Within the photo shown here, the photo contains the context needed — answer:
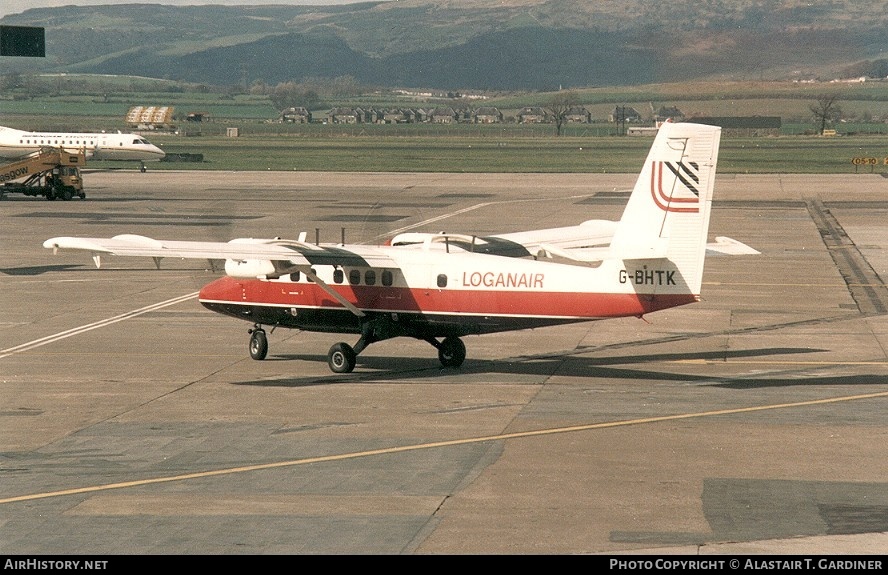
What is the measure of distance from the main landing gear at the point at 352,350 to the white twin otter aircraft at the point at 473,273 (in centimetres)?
3

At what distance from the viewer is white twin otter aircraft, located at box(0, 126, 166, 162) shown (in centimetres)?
11662

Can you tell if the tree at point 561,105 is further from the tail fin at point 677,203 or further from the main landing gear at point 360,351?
the tail fin at point 677,203

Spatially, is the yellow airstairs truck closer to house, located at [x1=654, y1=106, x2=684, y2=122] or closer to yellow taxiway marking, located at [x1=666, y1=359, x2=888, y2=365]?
house, located at [x1=654, y1=106, x2=684, y2=122]

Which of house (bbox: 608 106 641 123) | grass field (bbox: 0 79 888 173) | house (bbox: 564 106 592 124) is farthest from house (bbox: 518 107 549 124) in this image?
house (bbox: 608 106 641 123)

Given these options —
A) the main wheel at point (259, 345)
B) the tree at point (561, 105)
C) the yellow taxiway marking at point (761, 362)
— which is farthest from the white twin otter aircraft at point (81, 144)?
the yellow taxiway marking at point (761, 362)

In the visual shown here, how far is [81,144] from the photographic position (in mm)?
117250

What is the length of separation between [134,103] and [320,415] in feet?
548

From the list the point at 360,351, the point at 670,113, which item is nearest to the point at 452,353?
the point at 360,351

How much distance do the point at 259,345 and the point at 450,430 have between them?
962 cm

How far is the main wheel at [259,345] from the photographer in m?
33.2

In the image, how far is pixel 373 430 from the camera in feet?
82.4

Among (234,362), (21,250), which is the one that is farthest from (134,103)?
(234,362)

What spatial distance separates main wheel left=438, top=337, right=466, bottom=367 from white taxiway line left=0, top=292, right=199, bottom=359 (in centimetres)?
1173

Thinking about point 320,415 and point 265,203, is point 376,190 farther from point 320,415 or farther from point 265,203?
point 320,415
